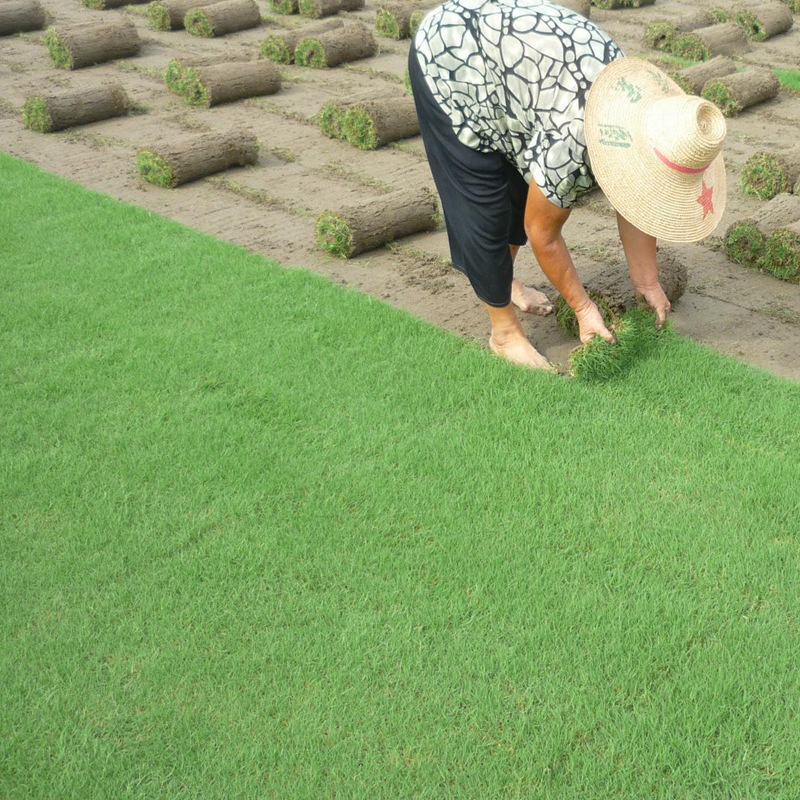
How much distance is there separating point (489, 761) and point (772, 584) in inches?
53.0

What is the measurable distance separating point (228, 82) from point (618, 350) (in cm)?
684

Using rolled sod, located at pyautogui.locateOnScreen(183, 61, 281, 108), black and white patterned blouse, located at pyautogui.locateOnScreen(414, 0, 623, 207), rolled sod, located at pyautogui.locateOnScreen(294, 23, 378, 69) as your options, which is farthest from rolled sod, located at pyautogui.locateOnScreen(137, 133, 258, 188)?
black and white patterned blouse, located at pyautogui.locateOnScreen(414, 0, 623, 207)

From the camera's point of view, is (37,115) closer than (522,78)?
No

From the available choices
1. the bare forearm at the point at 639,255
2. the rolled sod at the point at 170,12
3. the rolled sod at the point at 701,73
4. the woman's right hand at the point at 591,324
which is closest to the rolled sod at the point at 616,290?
the bare forearm at the point at 639,255

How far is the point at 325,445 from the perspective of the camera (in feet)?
15.9

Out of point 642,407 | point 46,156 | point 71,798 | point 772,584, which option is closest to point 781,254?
point 642,407

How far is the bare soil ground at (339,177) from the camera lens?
6.02 m

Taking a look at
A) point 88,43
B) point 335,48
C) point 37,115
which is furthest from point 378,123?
point 88,43

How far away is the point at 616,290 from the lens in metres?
5.63

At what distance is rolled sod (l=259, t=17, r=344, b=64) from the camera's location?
40.1 ft

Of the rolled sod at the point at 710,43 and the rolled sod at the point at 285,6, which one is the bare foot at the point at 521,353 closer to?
the rolled sod at the point at 710,43

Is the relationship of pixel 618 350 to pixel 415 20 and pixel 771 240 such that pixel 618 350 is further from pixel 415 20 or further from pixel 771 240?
pixel 415 20

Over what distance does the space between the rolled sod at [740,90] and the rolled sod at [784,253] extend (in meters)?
3.34

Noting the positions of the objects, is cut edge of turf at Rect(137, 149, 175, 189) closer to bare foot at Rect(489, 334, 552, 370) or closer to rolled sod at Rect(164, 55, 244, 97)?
rolled sod at Rect(164, 55, 244, 97)
